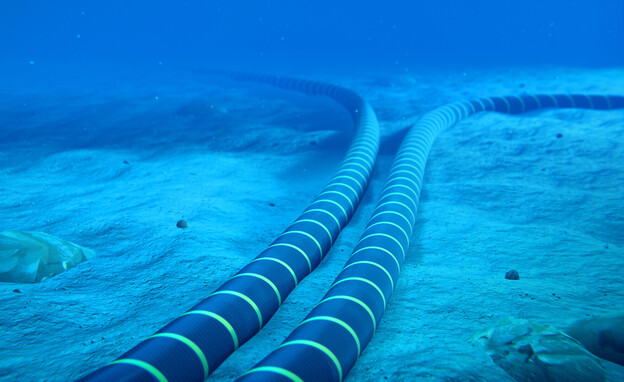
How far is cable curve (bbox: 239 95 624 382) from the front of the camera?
2123 mm

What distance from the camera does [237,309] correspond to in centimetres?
266

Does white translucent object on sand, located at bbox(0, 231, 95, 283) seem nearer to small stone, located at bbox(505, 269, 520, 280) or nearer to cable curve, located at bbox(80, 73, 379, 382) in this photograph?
cable curve, located at bbox(80, 73, 379, 382)

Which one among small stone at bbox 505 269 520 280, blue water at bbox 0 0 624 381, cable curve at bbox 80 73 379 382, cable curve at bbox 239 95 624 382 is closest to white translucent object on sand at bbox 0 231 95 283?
blue water at bbox 0 0 624 381

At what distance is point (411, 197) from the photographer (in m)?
4.67

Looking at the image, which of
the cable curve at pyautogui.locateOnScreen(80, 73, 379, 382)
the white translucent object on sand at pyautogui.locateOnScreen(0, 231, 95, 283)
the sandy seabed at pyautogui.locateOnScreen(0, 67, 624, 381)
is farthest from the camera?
the white translucent object on sand at pyautogui.locateOnScreen(0, 231, 95, 283)

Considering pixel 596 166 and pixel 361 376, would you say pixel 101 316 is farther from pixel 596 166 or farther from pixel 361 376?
pixel 596 166

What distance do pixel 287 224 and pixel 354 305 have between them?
2.45 meters

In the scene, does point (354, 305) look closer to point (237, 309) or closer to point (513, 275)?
point (237, 309)

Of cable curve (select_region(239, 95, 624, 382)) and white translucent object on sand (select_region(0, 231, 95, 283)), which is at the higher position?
cable curve (select_region(239, 95, 624, 382))

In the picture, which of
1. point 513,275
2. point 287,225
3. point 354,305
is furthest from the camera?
point 287,225

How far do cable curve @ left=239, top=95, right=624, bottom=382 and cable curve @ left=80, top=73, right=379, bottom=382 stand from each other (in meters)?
0.44

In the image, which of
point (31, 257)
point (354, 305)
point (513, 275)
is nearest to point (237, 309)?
point (354, 305)

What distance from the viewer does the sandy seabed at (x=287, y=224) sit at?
2.54 m

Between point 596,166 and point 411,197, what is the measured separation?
11.9 feet
